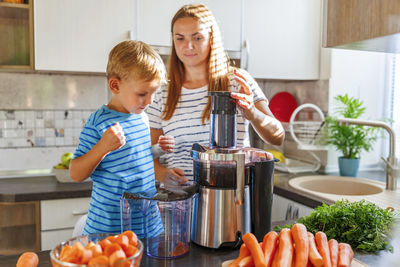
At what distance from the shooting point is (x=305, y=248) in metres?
0.81

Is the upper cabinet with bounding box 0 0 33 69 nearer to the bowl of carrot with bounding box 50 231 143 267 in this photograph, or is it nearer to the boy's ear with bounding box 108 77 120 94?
the boy's ear with bounding box 108 77 120 94

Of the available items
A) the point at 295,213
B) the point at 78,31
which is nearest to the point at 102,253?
the point at 295,213

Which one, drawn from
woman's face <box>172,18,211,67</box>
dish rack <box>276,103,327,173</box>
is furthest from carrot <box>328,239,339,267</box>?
dish rack <box>276,103,327,173</box>

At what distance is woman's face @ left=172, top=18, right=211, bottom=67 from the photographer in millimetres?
1329

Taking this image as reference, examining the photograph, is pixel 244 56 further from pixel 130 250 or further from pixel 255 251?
pixel 130 250

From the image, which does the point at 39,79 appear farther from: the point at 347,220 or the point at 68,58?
the point at 347,220

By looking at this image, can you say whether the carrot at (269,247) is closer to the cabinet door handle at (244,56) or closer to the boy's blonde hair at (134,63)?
the boy's blonde hair at (134,63)

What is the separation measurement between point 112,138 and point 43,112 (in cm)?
163

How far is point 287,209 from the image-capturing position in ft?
6.09

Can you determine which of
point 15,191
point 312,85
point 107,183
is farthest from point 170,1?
point 107,183

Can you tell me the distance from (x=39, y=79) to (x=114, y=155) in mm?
1555

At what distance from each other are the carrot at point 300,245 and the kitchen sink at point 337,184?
106 cm

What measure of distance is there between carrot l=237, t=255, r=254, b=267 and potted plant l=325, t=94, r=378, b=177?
149 cm

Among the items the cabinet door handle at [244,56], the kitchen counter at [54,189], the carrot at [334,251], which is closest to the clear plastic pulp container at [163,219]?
the carrot at [334,251]
